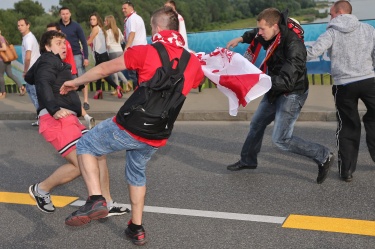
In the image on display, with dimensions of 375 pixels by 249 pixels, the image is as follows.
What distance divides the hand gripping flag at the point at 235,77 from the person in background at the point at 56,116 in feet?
4.18

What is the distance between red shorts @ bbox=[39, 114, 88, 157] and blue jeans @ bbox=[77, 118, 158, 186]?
0.74 meters

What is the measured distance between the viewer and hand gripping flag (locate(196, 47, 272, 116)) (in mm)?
5098

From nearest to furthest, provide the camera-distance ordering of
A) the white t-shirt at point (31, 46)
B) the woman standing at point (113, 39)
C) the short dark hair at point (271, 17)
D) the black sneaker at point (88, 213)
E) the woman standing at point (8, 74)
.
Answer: the black sneaker at point (88, 213) < the short dark hair at point (271, 17) < the white t-shirt at point (31, 46) < the woman standing at point (113, 39) < the woman standing at point (8, 74)

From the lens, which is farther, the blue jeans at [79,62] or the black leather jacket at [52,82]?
the blue jeans at [79,62]

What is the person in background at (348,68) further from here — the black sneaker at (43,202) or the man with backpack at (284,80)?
the black sneaker at (43,202)

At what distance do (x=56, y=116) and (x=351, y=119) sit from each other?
286 centimetres

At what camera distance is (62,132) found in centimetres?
506

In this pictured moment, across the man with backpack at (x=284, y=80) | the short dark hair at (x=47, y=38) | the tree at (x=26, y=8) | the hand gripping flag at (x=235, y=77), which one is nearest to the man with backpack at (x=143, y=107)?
the hand gripping flag at (x=235, y=77)

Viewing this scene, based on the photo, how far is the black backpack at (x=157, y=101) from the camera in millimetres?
3934

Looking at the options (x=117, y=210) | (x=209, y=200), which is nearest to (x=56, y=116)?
(x=117, y=210)

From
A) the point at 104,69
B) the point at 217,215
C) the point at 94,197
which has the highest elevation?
the point at 104,69

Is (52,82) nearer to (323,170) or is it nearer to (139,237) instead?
(139,237)

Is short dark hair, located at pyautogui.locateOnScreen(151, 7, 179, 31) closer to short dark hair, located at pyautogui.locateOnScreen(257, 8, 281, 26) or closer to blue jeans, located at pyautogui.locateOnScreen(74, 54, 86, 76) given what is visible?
short dark hair, located at pyautogui.locateOnScreen(257, 8, 281, 26)

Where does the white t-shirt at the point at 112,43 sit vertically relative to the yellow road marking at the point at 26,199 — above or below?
above
